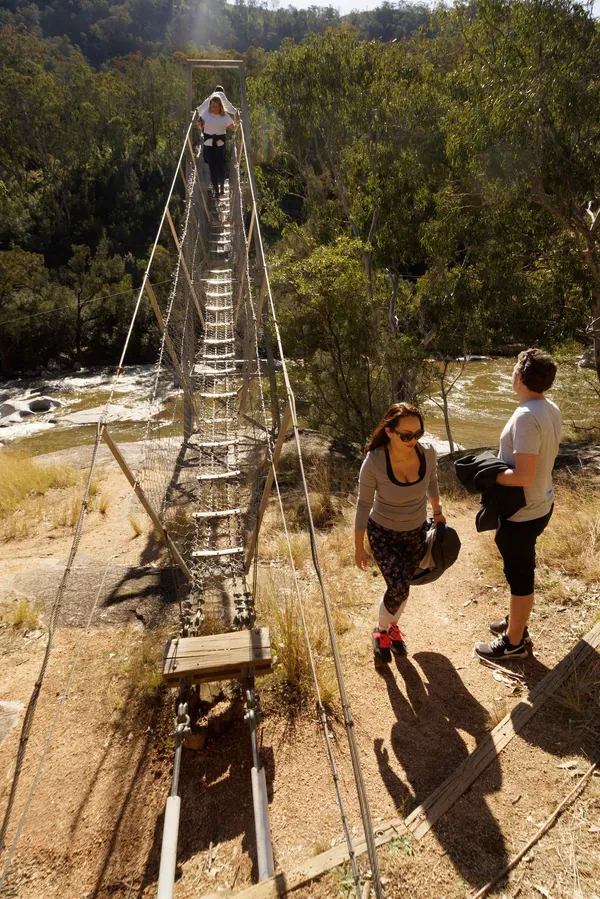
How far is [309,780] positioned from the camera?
83.1 inches

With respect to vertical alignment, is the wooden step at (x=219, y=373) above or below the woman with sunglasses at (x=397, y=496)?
below

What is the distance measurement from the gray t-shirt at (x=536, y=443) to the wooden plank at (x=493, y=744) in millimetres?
750

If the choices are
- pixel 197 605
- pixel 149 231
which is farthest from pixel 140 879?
pixel 149 231

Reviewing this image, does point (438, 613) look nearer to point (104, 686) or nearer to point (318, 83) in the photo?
point (104, 686)

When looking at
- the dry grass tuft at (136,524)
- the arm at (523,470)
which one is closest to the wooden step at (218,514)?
the dry grass tuft at (136,524)

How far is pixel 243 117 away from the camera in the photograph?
25.7 feet

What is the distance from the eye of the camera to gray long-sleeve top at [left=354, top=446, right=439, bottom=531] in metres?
2.23

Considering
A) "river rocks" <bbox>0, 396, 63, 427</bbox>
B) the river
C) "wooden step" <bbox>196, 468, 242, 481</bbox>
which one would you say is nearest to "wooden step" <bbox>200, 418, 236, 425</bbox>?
"wooden step" <bbox>196, 468, 242, 481</bbox>

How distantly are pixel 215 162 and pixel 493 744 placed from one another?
30.2 feet

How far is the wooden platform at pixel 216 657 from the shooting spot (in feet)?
7.14

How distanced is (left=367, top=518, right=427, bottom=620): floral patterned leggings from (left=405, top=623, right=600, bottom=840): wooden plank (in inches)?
26.0

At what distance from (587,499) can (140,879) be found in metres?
4.11

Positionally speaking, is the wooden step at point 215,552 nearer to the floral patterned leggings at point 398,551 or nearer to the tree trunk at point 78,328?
the floral patterned leggings at point 398,551

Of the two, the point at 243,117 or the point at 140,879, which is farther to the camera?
the point at 243,117
